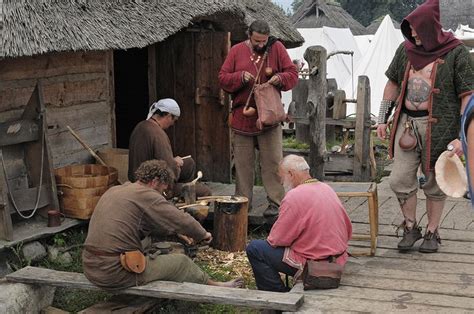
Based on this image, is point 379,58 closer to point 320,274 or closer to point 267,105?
point 267,105

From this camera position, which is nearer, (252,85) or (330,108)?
(252,85)

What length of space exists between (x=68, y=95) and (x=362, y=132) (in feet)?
12.9

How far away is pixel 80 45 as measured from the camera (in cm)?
638

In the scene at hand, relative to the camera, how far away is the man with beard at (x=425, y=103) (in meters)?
5.36

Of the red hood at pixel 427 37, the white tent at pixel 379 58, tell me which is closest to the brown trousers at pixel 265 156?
the red hood at pixel 427 37

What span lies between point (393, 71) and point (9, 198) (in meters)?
3.27

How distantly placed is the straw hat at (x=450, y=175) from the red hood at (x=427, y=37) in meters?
1.22

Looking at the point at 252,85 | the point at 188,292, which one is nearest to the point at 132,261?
the point at 188,292

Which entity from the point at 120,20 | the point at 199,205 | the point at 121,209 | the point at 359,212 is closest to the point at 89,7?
the point at 120,20

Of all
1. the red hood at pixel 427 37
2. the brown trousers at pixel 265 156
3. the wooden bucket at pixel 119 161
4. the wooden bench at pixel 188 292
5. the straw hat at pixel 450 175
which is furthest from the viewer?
the wooden bucket at pixel 119 161

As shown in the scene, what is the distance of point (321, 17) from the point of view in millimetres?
26094

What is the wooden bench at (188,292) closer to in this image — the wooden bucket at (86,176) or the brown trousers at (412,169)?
the wooden bucket at (86,176)

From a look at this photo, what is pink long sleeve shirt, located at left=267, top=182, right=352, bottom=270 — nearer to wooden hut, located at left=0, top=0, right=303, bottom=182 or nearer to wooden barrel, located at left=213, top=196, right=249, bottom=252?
wooden barrel, located at left=213, top=196, right=249, bottom=252

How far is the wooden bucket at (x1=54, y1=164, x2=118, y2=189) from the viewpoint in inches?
264
